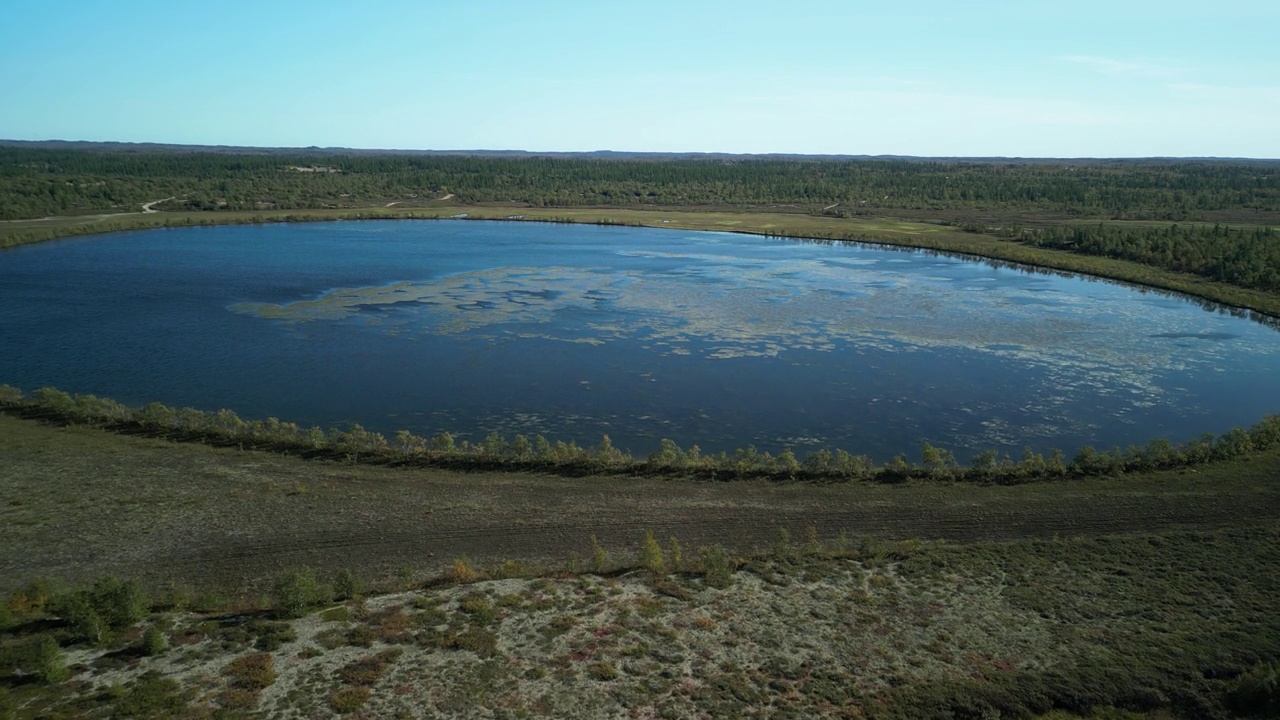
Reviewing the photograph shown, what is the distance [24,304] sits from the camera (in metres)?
46.0

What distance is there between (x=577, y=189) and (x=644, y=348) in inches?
4159

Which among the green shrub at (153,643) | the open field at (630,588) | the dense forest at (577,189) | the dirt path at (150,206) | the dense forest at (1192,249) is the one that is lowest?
the open field at (630,588)

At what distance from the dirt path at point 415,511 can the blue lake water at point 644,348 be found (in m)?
4.35

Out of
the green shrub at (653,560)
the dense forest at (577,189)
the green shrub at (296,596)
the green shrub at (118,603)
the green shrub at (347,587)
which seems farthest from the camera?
the dense forest at (577,189)

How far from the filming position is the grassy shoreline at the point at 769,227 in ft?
203

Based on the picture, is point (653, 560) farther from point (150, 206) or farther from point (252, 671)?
point (150, 206)

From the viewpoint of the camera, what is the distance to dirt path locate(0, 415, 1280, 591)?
64.1 feet

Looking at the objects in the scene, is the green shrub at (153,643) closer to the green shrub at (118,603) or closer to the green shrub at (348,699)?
the green shrub at (118,603)

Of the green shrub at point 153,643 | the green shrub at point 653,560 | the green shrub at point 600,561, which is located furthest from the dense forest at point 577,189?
the green shrub at point 653,560

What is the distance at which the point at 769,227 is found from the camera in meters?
96.2

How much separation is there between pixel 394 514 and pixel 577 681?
8991mm

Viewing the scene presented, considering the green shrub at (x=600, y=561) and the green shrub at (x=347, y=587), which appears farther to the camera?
the green shrub at (x=600, y=561)

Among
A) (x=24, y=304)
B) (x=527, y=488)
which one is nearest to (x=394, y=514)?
(x=527, y=488)

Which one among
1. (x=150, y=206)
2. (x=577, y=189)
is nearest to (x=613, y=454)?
(x=150, y=206)
